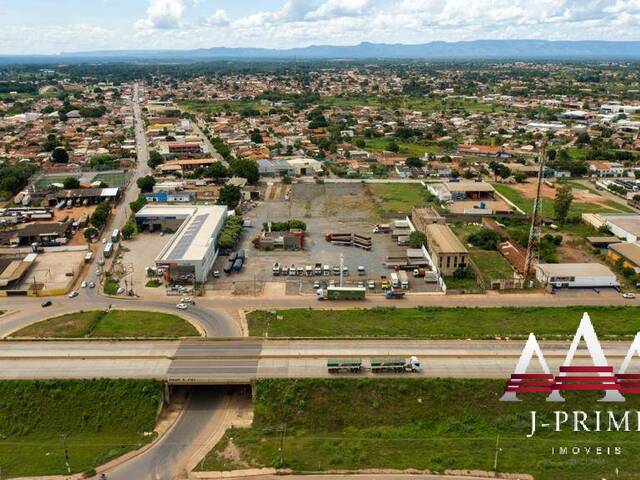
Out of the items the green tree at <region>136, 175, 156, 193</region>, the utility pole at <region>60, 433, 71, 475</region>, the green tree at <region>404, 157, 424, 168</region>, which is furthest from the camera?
the green tree at <region>404, 157, 424, 168</region>

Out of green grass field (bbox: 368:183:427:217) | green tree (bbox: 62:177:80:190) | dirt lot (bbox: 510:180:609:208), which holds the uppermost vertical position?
green tree (bbox: 62:177:80:190)

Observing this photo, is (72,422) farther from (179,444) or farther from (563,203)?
(563,203)

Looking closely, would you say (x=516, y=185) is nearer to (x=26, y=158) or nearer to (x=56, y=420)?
(x=56, y=420)

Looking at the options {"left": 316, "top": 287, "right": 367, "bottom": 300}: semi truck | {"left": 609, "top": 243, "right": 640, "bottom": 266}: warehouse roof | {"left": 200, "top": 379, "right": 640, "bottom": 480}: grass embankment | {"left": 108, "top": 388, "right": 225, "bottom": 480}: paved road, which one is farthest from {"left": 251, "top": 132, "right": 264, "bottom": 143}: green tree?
{"left": 200, "top": 379, "right": 640, "bottom": 480}: grass embankment

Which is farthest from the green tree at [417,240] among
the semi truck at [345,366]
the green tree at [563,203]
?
the semi truck at [345,366]

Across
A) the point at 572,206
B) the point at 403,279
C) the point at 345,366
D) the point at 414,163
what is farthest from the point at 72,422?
the point at 414,163

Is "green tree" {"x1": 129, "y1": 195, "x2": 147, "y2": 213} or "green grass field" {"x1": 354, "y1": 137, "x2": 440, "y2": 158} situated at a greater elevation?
"green tree" {"x1": 129, "y1": 195, "x2": 147, "y2": 213}

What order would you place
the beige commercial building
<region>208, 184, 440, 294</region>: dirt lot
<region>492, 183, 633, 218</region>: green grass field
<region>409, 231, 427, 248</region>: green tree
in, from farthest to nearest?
1. <region>492, 183, 633, 218</region>: green grass field
2. <region>409, 231, 427, 248</region>: green tree
3. the beige commercial building
4. <region>208, 184, 440, 294</region>: dirt lot

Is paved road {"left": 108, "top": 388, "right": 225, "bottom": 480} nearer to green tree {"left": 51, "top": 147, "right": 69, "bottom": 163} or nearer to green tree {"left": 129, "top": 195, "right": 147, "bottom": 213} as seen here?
green tree {"left": 129, "top": 195, "right": 147, "bottom": 213}
